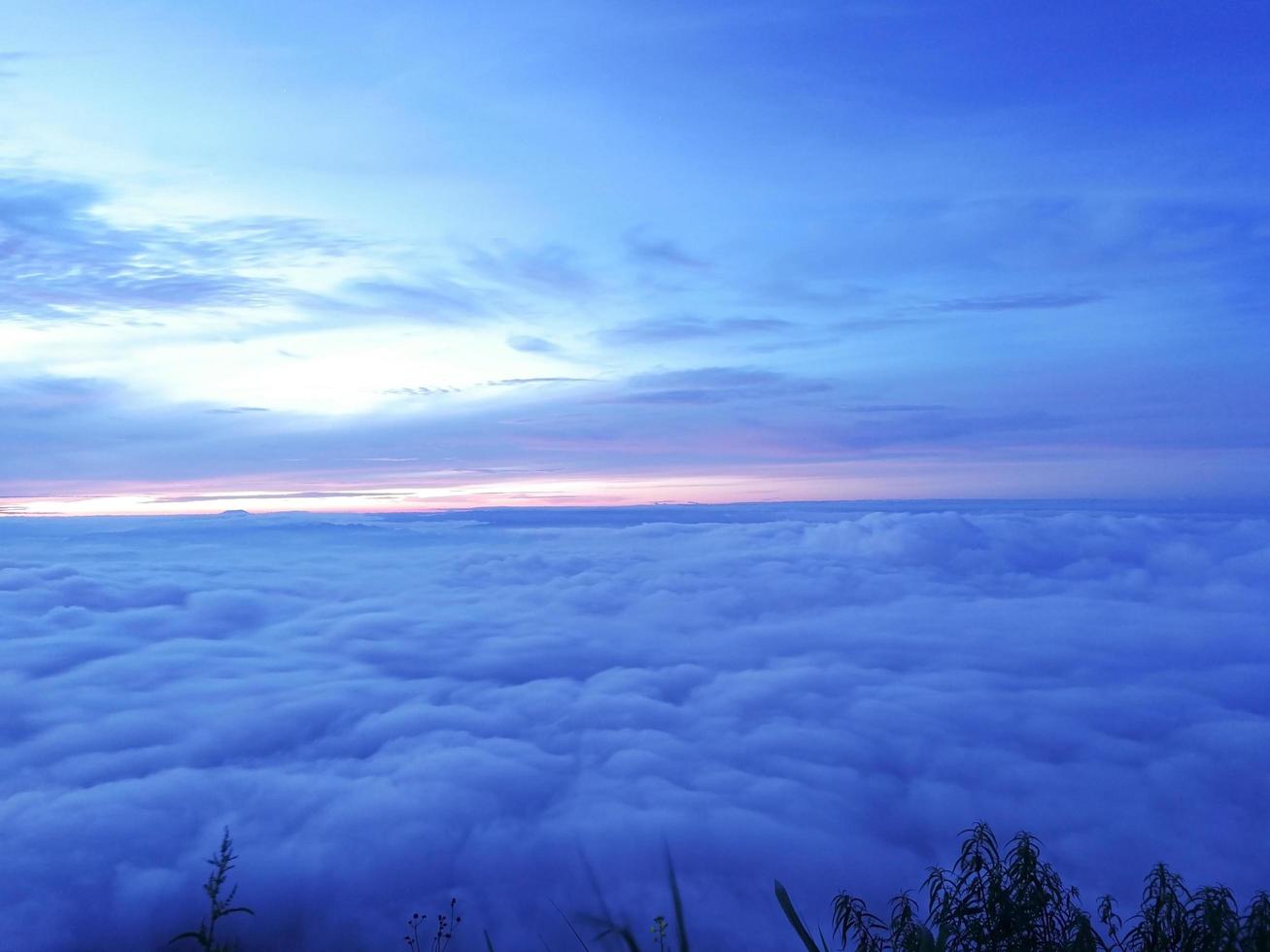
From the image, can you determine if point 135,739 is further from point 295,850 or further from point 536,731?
point 536,731

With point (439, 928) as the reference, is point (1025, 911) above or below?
below

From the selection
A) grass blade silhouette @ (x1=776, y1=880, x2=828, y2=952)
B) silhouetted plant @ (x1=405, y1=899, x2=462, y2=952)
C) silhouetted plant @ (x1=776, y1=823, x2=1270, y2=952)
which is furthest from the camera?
silhouetted plant @ (x1=776, y1=823, x2=1270, y2=952)

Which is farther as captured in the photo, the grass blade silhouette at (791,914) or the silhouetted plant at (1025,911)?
the silhouetted plant at (1025,911)

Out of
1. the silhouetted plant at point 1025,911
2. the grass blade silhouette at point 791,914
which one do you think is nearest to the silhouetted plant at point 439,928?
the grass blade silhouette at point 791,914

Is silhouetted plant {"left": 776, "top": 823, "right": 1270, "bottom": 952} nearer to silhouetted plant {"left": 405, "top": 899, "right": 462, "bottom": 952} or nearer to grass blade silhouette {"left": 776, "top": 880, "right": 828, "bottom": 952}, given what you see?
silhouetted plant {"left": 405, "top": 899, "right": 462, "bottom": 952}

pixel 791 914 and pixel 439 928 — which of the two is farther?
pixel 439 928

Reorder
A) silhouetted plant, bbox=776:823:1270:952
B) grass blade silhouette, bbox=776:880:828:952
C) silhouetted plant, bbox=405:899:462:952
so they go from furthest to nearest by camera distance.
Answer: silhouetted plant, bbox=776:823:1270:952 → silhouetted plant, bbox=405:899:462:952 → grass blade silhouette, bbox=776:880:828:952

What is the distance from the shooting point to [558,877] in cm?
11588

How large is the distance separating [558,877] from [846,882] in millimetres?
38624

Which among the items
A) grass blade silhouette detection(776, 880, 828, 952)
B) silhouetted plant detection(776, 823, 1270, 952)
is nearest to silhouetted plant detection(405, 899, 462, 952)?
grass blade silhouette detection(776, 880, 828, 952)

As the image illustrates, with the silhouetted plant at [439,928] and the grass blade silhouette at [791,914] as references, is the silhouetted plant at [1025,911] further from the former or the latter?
the grass blade silhouette at [791,914]

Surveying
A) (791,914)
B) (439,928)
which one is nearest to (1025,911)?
(439,928)

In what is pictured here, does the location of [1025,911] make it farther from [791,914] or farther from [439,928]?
[791,914]

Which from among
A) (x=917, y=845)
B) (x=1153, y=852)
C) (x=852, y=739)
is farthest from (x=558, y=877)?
(x=1153, y=852)
